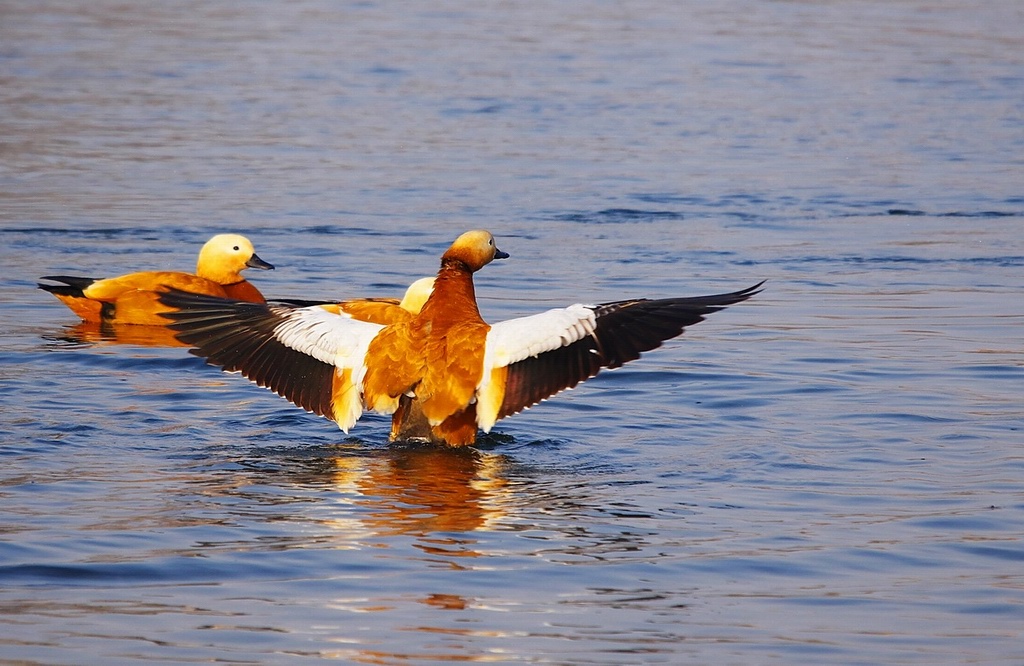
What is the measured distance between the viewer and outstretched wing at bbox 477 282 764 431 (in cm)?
735

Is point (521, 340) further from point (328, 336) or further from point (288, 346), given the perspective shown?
point (288, 346)

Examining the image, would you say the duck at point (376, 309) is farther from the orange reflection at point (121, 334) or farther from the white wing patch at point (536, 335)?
the orange reflection at point (121, 334)

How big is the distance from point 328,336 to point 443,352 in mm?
652

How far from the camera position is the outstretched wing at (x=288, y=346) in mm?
7668

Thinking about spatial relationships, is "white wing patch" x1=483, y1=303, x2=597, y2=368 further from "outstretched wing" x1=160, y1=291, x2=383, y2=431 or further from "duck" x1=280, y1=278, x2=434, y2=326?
"duck" x1=280, y1=278, x2=434, y2=326

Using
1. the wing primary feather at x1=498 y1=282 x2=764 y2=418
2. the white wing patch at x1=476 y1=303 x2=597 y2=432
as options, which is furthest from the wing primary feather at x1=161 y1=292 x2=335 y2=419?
the wing primary feather at x1=498 y1=282 x2=764 y2=418

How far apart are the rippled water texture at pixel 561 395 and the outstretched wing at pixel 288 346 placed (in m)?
0.30

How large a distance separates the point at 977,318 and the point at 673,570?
5.45 metres

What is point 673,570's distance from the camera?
575cm

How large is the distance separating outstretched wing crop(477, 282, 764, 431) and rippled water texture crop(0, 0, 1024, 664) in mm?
362

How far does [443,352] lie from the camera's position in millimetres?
7508

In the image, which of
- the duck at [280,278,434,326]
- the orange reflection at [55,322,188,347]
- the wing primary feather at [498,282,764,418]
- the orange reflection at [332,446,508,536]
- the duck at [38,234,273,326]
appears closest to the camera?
the orange reflection at [332,446,508,536]

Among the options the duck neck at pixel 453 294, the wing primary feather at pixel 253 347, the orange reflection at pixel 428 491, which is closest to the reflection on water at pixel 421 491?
the orange reflection at pixel 428 491

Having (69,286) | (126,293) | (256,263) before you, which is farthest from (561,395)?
(69,286)
